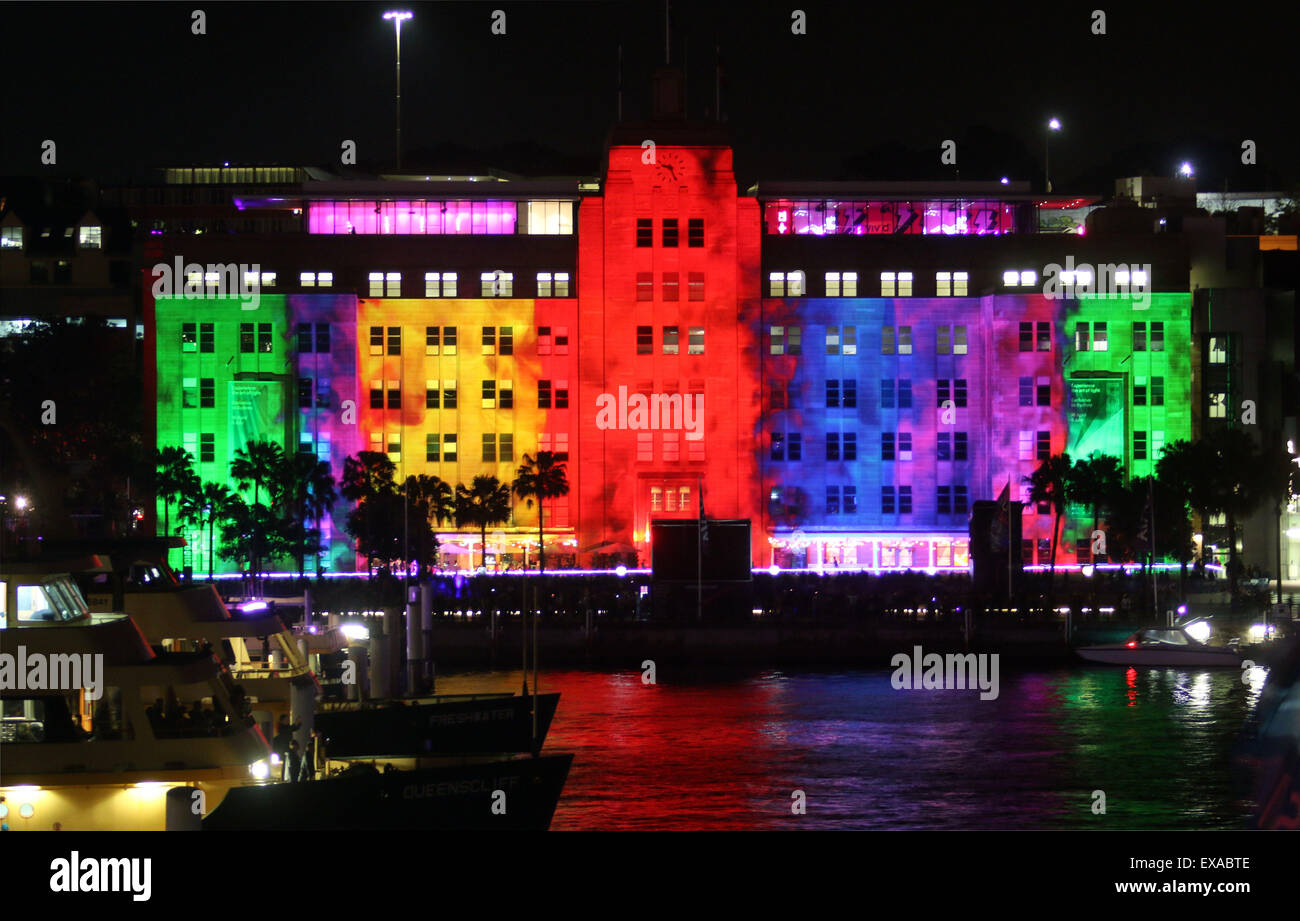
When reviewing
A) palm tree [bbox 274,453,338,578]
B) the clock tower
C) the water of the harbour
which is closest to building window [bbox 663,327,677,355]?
the clock tower

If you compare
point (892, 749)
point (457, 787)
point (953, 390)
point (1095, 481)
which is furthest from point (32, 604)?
point (953, 390)

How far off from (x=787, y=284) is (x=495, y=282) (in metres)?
18.2

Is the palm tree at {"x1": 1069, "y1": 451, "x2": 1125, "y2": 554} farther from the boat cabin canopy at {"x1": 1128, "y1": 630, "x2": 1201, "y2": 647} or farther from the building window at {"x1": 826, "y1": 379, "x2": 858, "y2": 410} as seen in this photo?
the boat cabin canopy at {"x1": 1128, "y1": 630, "x2": 1201, "y2": 647}

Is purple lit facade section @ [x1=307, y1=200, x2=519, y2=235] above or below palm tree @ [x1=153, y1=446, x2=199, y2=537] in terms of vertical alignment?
above

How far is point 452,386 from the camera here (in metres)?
119

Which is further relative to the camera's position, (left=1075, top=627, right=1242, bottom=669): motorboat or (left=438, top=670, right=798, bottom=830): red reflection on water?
(left=1075, top=627, right=1242, bottom=669): motorboat

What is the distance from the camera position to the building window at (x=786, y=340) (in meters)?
120

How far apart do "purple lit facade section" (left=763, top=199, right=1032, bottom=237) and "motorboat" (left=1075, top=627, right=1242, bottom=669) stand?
51877mm

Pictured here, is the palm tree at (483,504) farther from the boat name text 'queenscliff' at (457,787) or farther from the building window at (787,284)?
the boat name text 'queenscliff' at (457,787)

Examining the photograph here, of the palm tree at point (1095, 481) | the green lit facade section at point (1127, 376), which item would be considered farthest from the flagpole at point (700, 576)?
the green lit facade section at point (1127, 376)

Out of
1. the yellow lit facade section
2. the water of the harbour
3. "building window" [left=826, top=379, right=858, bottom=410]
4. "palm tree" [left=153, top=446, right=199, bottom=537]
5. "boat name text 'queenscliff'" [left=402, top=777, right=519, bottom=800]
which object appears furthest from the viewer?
"building window" [left=826, top=379, right=858, bottom=410]

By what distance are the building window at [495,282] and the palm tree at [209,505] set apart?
20.8 m

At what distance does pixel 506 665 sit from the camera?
77250 mm
